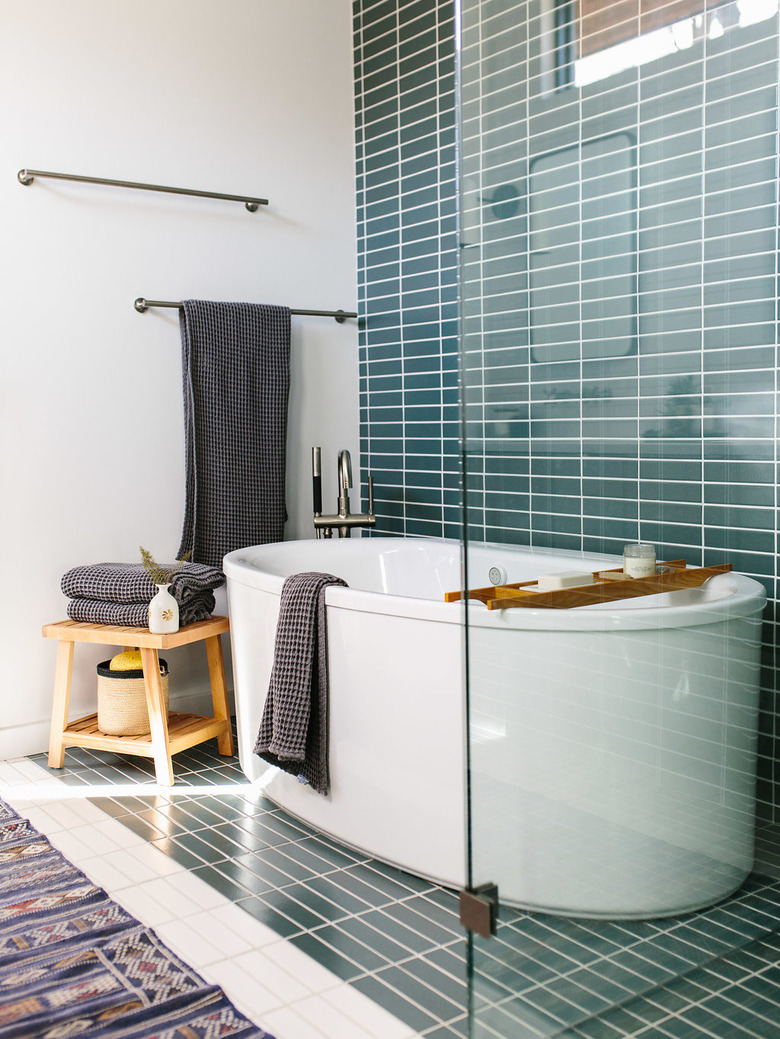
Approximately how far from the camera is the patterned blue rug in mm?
1580

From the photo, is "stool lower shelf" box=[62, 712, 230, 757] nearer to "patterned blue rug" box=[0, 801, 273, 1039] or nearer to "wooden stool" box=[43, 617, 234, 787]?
"wooden stool" box=[43, 617, 234, 787]

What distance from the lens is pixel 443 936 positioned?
186 cm

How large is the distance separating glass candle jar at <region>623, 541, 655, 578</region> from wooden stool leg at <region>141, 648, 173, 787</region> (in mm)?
1808

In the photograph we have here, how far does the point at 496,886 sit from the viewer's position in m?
1.25

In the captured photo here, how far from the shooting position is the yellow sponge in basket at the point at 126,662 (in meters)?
2.87

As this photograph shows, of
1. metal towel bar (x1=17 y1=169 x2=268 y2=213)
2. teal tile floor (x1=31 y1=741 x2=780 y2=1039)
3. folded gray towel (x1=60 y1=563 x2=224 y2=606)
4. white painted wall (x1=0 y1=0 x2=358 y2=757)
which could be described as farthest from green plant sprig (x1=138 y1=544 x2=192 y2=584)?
metal towel bar (x1=17 y1=169 x2=268 y2=213)

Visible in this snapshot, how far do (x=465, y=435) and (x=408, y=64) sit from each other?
2745 mm

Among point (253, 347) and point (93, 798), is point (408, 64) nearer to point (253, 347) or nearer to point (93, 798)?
point (253, 347)

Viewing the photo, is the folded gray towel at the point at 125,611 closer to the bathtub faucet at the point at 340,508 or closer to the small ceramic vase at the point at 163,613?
the small ceramic vase at the point at 163,613

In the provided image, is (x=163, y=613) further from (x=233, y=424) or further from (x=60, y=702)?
(x=233, y=424)

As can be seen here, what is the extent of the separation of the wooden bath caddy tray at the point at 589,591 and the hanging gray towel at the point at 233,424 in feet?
6.94

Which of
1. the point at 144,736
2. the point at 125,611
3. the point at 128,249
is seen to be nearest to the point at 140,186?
the point at 128,249

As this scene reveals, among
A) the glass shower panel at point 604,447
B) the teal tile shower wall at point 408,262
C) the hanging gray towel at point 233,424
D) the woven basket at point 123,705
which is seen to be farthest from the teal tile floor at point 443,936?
the teal tile shower wall at point 408,262

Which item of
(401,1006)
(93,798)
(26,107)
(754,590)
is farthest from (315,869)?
(26,107)
